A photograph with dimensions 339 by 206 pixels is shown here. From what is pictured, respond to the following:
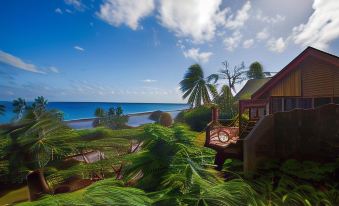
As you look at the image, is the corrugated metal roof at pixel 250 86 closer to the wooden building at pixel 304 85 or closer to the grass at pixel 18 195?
the wooden building at pixel 304 85

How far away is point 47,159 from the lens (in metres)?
1.05

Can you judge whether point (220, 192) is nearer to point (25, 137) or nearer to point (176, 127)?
point (176, 127)

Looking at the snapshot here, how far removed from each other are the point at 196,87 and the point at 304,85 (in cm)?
1839

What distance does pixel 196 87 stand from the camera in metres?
30.0

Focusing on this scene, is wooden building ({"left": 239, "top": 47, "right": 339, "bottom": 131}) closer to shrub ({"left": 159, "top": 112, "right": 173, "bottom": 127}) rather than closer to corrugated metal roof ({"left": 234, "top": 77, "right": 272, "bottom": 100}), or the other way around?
shrub ({"left": 159, "top": 112, "right": 173, "bottom": 127})

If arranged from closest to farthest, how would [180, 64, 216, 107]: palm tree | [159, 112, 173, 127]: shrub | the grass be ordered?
[159, 112, 173, 127]: shrub, the grass, [180, 64, 216, 107]: palm tree

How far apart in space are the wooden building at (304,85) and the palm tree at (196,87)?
1568 centimetres

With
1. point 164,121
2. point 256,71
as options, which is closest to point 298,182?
point 164,121

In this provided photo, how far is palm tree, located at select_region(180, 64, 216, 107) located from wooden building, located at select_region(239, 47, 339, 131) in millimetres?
15676

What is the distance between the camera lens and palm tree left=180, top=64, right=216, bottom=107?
29.7 meters

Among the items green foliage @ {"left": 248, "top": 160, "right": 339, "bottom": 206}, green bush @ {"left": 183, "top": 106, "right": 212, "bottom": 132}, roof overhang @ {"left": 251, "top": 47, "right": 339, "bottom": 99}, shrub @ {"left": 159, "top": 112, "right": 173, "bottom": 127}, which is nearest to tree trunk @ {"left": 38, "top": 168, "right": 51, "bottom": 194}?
shrub @ {"left": 159, "top": 112, "right": 173, "bottom": 127}

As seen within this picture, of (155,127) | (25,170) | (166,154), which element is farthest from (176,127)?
(25,170)

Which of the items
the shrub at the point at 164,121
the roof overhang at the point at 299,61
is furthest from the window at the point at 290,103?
the shrub at the point at 164,121

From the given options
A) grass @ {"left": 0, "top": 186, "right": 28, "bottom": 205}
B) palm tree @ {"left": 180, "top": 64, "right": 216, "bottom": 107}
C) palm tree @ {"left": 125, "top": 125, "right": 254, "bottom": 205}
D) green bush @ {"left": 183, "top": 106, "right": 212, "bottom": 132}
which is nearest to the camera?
palm tree @ {"left": 125, "top": 125, "right": 254, "bottom": 205}
